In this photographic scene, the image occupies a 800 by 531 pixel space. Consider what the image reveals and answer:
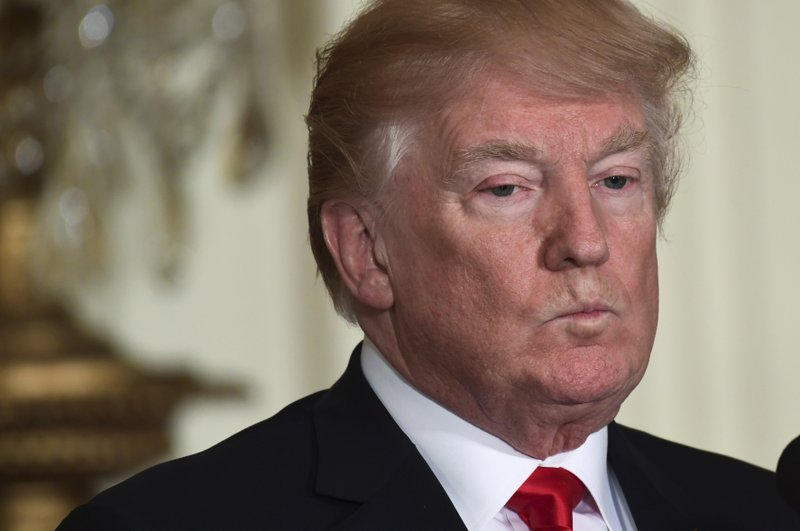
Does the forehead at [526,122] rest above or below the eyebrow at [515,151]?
above

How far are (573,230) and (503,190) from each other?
0.45ft

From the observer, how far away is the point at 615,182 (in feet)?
7.61

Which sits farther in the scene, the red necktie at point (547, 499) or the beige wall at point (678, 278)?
the beige wall at point (678, 278)

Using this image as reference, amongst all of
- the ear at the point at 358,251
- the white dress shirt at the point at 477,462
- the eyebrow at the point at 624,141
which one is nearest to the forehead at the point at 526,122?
the eyebrow at the point at 624,141

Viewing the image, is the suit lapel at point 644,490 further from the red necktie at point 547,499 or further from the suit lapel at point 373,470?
the suit lapel at point 373,470

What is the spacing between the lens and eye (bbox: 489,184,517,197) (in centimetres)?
223

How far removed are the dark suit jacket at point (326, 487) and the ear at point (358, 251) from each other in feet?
0.53

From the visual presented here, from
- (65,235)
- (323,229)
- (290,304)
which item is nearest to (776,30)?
(290,304)

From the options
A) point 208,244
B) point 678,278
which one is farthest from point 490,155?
point 208,244

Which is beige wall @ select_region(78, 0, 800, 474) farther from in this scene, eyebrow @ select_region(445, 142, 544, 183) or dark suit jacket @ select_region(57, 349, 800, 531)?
eyebrow @ select_region(445, 142, 544, 183)

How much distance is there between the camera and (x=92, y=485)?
4.91 metres

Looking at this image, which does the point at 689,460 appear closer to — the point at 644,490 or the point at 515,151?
the point at 644,490

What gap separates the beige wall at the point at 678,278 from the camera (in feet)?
15.6

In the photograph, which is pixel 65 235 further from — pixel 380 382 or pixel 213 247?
pixel 380 382
